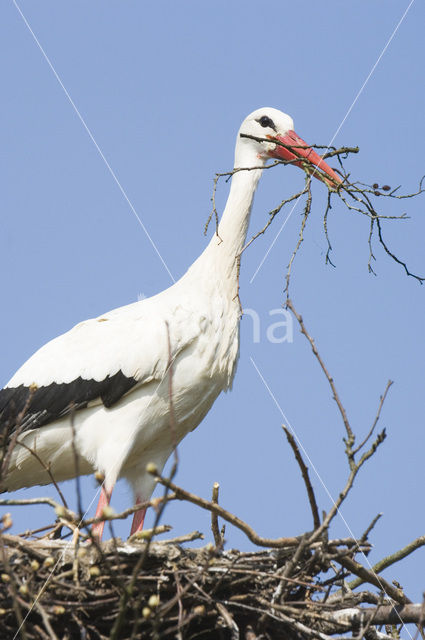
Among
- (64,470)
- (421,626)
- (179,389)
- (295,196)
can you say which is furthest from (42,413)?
(421,626)

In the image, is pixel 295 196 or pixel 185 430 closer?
pixel 295 196

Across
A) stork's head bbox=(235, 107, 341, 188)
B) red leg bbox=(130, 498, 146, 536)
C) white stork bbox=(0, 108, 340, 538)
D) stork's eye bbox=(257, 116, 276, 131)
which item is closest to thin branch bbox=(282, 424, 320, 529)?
white stork bbox=(0, 108, 340, 538)

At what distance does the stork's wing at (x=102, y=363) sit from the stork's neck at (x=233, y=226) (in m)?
0.51

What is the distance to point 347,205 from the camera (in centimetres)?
483

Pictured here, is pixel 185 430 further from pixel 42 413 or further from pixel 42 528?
pixel 42 528

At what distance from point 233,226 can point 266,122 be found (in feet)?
3.05

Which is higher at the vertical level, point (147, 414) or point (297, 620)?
point (147, 414)

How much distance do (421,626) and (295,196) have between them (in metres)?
2.06

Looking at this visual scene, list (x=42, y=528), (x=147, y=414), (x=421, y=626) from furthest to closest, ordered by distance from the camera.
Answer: (x=147, y=414)
(x=42, y=528)
(x=421, y=626)

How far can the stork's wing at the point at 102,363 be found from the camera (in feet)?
19.6

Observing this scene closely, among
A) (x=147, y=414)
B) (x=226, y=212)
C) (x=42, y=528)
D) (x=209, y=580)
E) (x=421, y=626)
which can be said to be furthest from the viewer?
(x=226, y=212)

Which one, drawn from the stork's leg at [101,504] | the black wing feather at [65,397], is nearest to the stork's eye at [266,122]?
the black wing feather at [65,397]

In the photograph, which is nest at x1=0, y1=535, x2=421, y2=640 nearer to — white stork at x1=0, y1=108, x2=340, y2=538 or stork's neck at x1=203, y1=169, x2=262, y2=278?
white stork at x1=0, y1=108, x2=340, y2=538

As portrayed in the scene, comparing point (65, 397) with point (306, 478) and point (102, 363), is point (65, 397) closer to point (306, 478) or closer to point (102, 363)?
point (102, 363)
